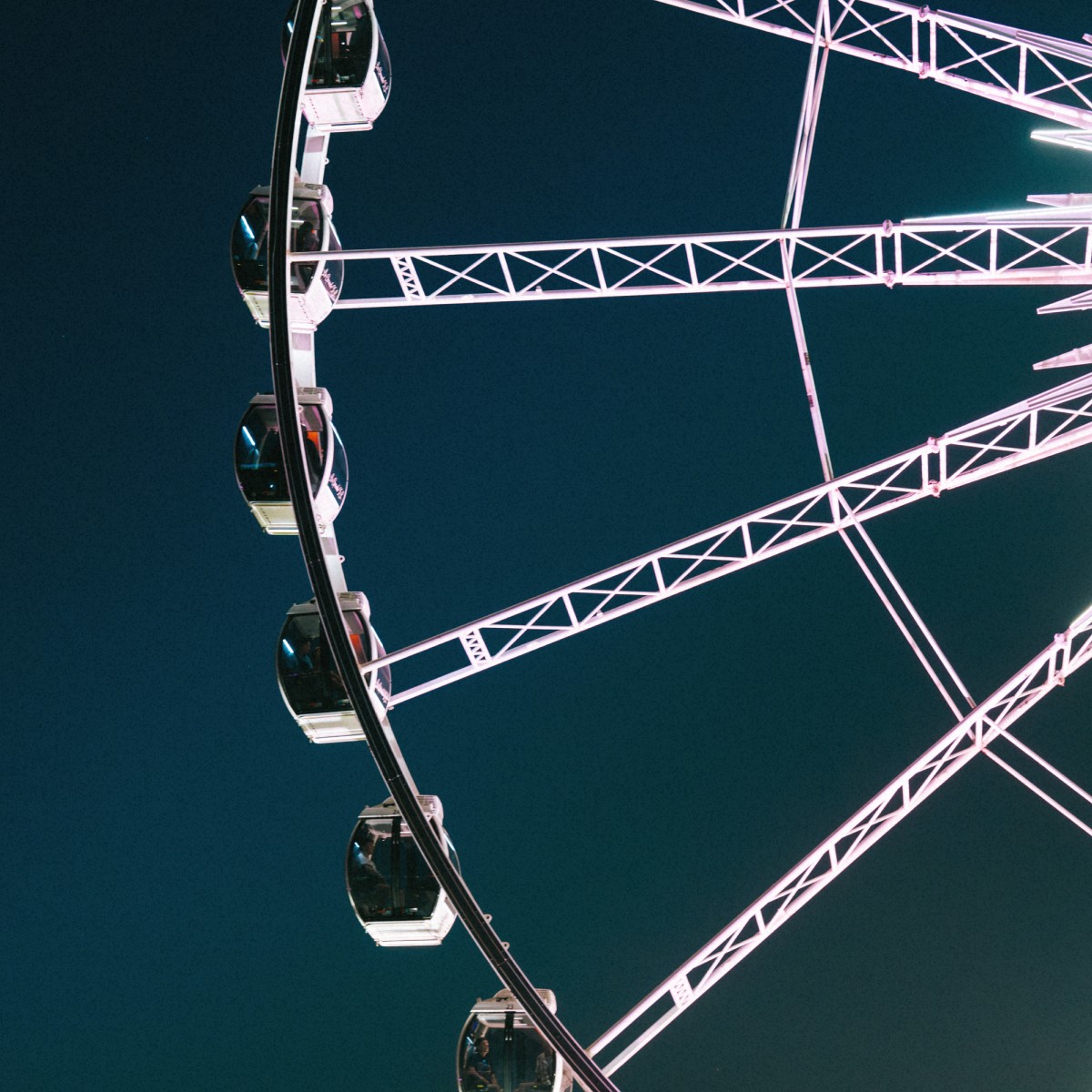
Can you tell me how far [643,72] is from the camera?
1862cm

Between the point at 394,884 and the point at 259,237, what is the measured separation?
4.19 m

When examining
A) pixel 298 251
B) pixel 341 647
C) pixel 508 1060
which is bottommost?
pixel 508 1060

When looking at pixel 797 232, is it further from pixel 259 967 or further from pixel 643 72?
pixel 259 967

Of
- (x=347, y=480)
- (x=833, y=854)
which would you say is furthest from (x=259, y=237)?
(x=833, y=854)

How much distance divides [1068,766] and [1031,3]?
10.2 m

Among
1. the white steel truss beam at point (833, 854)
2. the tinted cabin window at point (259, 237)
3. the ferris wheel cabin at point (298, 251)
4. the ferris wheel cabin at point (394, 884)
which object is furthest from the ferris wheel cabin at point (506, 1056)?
the tinted cabin window at point (259, 237)

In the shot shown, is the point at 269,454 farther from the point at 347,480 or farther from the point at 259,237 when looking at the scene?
the point at 259,237

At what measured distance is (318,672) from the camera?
8383mm

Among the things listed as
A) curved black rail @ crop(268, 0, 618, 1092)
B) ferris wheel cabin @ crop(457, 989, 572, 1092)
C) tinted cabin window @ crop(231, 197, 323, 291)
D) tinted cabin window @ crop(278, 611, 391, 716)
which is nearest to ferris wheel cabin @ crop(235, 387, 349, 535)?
curved black rail @ crop(268, 0, 618, 1092)

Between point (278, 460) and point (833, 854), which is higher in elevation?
point (278, 460)

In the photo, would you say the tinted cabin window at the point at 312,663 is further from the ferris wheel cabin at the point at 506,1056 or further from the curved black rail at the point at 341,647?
the ferris wheel cabin at the point at 506,1056

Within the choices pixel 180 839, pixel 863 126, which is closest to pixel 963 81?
pixel 863 126

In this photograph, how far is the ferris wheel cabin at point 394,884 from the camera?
27.0 ft

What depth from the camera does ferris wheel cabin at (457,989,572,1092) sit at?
805cm
